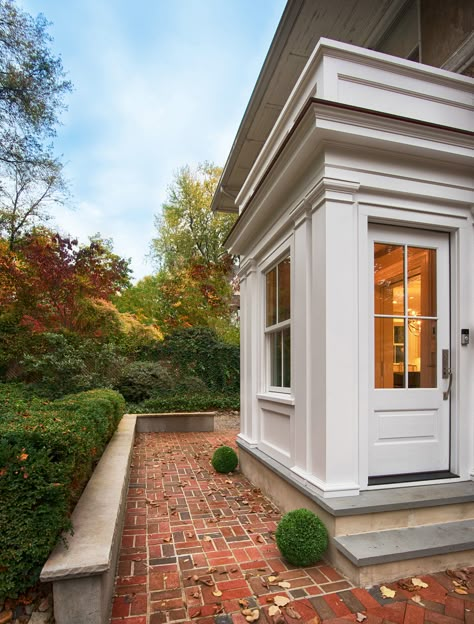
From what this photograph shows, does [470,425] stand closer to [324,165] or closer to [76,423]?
[324,165]

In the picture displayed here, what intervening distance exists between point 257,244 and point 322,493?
117 inches

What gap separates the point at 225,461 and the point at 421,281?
3218 mm

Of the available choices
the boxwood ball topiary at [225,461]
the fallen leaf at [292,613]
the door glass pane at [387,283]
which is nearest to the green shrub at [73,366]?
the boxwood ball topiary at [225,461]

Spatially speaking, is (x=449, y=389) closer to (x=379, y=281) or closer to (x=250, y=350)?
(x=379, y=281)

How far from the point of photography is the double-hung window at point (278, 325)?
13.0ft

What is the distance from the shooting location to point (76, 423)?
272cm

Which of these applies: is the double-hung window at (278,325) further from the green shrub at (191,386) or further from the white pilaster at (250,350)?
the green shrub at (191,386)

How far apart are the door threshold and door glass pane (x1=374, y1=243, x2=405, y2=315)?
130cm

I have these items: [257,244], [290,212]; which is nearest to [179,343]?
[257,244]

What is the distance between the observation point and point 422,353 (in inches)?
126

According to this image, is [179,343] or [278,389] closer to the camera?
[278,389]

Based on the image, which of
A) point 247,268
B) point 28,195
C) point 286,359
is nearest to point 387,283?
point 286,359

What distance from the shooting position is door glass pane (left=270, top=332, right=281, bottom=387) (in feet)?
13.9

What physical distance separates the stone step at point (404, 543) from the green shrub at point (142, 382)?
7581 mm
